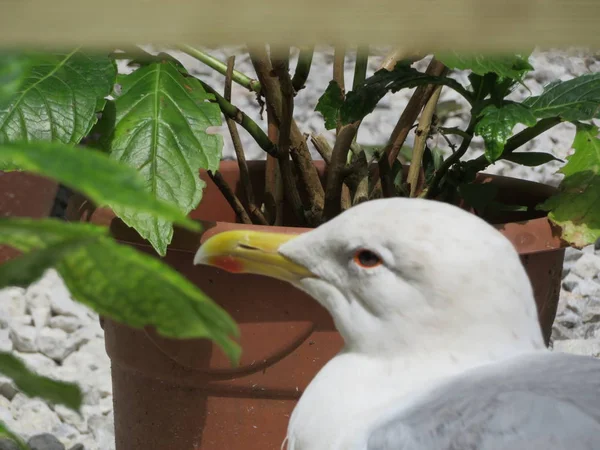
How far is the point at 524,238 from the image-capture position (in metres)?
1.78

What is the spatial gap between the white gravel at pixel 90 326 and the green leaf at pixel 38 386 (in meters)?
1.68

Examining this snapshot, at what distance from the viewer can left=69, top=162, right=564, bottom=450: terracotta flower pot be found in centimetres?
175

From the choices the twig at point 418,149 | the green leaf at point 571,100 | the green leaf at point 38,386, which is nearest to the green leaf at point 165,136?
the twig at point 418,149

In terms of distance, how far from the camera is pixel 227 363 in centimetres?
178

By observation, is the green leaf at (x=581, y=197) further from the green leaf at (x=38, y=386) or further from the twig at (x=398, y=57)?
the green leaf at (x=38, y=386)

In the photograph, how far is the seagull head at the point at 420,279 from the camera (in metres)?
1.26

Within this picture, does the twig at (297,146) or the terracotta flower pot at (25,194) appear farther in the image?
the terracotta flower pot at (25,194)

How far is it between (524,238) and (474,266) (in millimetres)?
561

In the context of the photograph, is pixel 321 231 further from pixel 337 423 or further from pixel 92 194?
pixel 92 194

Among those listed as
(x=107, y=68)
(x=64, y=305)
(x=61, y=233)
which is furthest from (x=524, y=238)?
(x=64, y=305)

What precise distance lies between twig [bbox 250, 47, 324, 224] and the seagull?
651 mm

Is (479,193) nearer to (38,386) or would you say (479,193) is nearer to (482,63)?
(482,63)

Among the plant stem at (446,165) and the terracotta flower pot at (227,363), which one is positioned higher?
the plant stem at (446,165)

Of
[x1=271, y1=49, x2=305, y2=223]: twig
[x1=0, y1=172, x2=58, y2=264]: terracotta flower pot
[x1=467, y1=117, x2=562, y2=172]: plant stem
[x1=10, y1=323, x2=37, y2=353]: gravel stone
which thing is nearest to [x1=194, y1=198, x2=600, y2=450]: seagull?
[x1=271, y1=49, x2=305, y2=223]: twig
